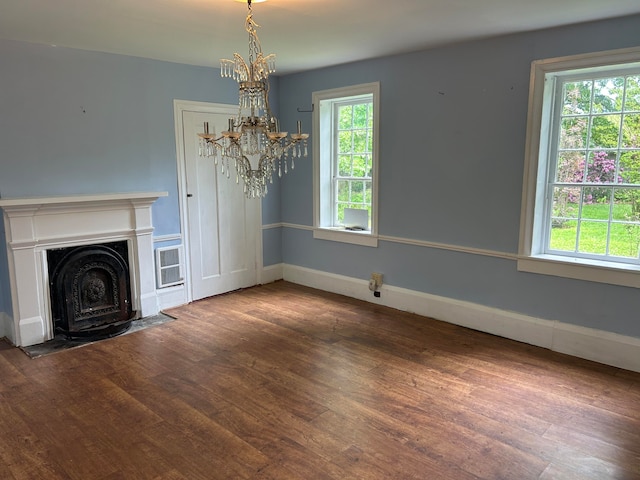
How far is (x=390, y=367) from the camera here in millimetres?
3402

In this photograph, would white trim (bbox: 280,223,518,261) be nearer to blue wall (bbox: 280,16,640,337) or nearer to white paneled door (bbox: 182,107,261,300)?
blue wall (bbox: 280,16,640,337)

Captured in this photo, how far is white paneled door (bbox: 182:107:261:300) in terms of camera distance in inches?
191

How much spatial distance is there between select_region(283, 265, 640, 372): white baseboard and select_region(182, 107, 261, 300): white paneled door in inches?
43.7

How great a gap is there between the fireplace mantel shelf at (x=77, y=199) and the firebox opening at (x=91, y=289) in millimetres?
425

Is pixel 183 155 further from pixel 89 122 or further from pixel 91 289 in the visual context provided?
pixel 91 289

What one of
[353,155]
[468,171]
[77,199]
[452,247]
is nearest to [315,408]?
[452,247]

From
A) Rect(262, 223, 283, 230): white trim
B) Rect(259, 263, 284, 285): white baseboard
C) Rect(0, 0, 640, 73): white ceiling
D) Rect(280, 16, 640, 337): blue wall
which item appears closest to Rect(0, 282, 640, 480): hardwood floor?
Rect(280, 16, 640, 337): blue wall

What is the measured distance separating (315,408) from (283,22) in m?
A: 2.62

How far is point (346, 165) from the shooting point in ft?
17.0

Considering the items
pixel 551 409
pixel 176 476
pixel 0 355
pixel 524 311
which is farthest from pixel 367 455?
pixel 0 355

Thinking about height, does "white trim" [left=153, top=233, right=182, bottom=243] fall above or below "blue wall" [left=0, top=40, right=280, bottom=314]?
below

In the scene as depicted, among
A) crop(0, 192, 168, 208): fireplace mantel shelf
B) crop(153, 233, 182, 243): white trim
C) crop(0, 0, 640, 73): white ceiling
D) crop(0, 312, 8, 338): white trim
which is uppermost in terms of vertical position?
crop(0, 0, 640, 73): white ceiling

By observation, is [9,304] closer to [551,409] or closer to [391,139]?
[391,139]

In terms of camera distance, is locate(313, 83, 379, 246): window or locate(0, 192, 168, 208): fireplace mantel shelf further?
locate(313, 83, 379, 246): window
